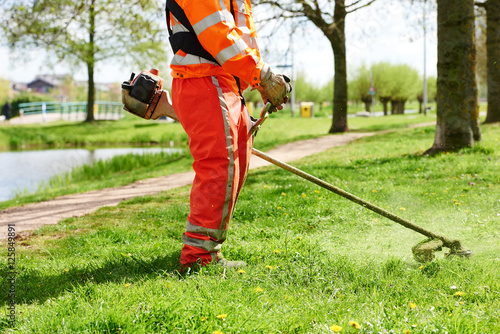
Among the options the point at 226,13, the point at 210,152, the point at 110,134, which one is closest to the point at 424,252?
the point at 210,152

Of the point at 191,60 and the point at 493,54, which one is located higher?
the point at 493,54

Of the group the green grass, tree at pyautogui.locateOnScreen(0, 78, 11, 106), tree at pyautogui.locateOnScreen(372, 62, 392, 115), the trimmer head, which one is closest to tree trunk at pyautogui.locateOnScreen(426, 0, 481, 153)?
the green grass

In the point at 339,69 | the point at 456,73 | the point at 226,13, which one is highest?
the point at 339,69

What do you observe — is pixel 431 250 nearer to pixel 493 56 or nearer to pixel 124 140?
pixel 493 56

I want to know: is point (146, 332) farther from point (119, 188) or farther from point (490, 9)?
point (490, 9)

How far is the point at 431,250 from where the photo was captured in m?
3.22

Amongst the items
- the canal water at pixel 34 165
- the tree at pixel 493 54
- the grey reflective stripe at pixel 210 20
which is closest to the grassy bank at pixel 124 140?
the canal water at pixel 34 165

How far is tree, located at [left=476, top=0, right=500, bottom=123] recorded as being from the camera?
12.8 meters

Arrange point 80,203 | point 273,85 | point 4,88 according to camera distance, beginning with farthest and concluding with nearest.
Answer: point 4,88
point 80,203
point 273,85

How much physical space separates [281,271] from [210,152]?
89 centimetres

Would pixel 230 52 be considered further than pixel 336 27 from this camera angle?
No

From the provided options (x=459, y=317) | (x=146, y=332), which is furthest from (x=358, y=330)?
(x=146, y=332)

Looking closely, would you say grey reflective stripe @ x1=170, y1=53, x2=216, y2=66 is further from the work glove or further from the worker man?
the work glove

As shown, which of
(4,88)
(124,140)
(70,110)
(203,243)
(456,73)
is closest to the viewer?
(203,243)
